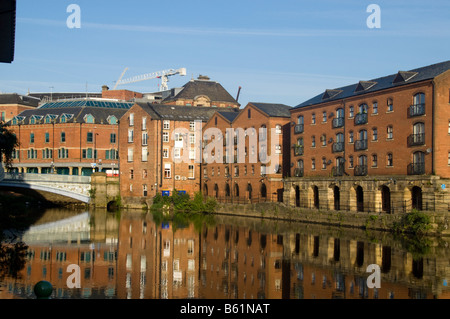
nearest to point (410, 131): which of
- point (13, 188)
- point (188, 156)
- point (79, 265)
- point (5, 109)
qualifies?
point (79, 265)

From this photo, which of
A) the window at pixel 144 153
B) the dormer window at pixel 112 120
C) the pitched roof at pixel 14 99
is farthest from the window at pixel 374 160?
the pitched roof at pixel 14 99

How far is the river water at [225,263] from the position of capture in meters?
25.2

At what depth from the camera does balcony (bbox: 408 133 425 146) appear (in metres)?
47.0

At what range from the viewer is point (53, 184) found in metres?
79.3

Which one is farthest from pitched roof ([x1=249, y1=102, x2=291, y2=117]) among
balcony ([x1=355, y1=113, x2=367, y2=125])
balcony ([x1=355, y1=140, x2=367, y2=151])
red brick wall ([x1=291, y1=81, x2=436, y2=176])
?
balcony ([x1=355, y1=140, x2=367, y2=151])

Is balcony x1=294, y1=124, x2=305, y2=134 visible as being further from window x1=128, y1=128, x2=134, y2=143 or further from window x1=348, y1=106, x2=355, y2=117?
window x1=128, y1=128, x2=134, y2=143

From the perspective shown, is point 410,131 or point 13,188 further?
point 13,188

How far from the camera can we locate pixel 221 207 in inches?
2830

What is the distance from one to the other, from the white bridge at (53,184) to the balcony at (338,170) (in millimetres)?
38339

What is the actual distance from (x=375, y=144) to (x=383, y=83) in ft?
18.5

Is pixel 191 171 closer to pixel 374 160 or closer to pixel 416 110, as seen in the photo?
pixel 374 160

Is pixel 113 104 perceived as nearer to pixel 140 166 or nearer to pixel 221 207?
pixel 140 166

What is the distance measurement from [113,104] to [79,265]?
72.6 m

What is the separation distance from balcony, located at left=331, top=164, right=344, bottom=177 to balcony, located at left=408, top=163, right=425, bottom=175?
9.33 meters
